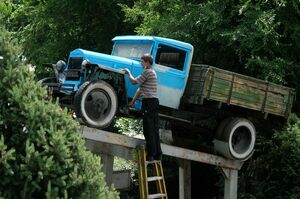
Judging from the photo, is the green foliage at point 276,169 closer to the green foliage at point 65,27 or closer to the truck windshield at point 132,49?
the truck windshield at point 132,49

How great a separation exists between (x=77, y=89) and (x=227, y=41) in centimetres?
514

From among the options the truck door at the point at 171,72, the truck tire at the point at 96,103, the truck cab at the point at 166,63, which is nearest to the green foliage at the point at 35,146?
the truck tire at the point at 96,103

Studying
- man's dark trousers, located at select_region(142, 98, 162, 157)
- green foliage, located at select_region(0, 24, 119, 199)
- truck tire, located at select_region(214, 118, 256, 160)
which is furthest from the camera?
truck tire, located at select_region(214, 118, 256, 160)

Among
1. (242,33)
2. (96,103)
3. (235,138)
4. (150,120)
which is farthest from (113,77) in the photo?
(242,33)

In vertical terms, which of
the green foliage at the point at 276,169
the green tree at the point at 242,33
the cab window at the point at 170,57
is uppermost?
the green tree at the point at 242,33

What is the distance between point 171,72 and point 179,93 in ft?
1.50

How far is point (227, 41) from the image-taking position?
12430 mm

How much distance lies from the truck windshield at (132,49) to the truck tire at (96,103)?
144cm

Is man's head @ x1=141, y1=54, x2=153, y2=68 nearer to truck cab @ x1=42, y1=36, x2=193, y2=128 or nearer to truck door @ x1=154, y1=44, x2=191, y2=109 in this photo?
truck cab @ x1=42, y1=36, x2=193, y2=128

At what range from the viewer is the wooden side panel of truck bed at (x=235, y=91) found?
959 centimetres

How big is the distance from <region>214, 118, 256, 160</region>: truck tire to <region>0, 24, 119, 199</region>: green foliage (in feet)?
20.6

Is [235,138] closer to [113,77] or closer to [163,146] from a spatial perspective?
[163,146]

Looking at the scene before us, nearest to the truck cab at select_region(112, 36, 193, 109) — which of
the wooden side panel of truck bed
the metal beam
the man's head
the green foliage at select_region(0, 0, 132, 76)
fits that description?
the wooden side panel of truck bed

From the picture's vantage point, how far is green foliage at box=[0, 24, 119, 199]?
390 cm
